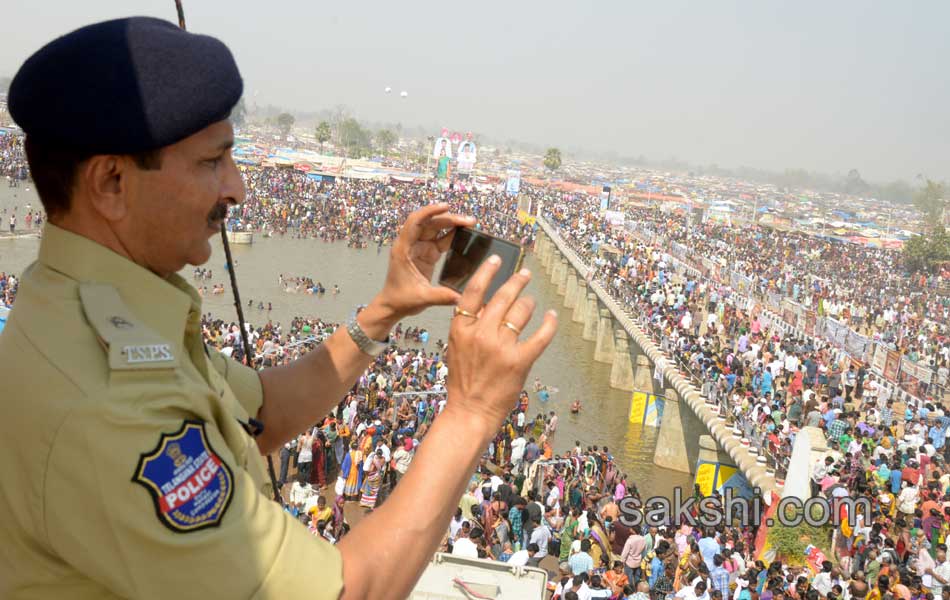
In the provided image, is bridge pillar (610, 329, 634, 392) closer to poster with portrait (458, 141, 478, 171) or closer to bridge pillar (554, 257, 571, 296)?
bridge pillar (554, 257, 571, 296)

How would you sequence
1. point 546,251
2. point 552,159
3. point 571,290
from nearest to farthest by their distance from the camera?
point 571,290 → point 546,251 → point 552,159

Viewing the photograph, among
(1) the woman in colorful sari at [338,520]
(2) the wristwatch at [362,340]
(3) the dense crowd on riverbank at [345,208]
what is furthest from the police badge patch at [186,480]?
(3) the dense crowd on riverbank at [345,208]

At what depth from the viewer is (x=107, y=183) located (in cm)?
116

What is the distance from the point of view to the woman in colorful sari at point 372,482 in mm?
11344

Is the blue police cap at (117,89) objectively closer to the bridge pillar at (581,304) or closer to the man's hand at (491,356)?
the man's hand at (491,356)

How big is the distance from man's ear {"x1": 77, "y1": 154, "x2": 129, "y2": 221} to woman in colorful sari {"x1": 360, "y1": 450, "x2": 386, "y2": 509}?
34.5 ft

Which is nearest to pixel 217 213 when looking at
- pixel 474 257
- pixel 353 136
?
pixel 474 257

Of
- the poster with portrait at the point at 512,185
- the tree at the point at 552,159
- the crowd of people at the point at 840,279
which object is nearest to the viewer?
the crowd of people at the point at 840,279

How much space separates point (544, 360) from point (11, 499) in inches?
1078

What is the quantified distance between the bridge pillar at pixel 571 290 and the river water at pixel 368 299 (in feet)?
1.62

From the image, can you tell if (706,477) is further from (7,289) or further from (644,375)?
(7,289)

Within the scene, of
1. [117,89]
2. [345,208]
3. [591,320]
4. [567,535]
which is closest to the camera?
[117,89]

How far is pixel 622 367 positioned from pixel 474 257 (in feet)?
81.1

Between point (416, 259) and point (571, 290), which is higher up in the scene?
point (416, 259)
